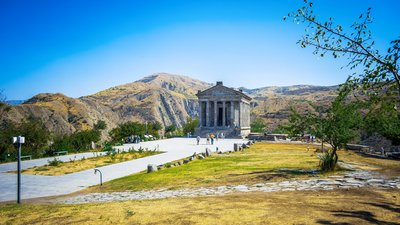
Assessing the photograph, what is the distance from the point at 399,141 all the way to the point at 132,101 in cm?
12514

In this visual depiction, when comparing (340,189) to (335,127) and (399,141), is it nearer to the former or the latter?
(335,127)

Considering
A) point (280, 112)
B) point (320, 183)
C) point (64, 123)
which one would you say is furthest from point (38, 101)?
point (320, 183)

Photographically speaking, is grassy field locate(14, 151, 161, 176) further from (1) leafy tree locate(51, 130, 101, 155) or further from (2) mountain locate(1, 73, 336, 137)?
(2) mountain locate(1, 73, 336, 137)

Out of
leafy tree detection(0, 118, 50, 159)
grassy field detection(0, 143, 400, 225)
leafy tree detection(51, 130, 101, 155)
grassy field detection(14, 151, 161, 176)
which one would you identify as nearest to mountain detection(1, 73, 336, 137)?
grassy field detection(0, 143, 400, 225)

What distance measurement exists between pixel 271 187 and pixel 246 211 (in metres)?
3.80

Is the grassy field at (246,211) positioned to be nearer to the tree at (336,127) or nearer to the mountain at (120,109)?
the tree at (336,127)

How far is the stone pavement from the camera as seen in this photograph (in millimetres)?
10898

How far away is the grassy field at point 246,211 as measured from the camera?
23.6 ft

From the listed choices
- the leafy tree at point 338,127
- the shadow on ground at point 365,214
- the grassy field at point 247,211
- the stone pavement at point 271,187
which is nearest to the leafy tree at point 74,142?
the stone pavement at point 271,187

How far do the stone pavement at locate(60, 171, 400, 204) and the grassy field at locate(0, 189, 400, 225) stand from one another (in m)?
0.88

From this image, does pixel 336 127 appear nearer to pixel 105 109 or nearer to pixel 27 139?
pixel 27 139

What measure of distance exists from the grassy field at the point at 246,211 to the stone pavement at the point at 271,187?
0.88 meters

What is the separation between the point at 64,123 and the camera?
7988cm

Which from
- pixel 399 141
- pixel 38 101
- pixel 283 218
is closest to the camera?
pixel 283 218
